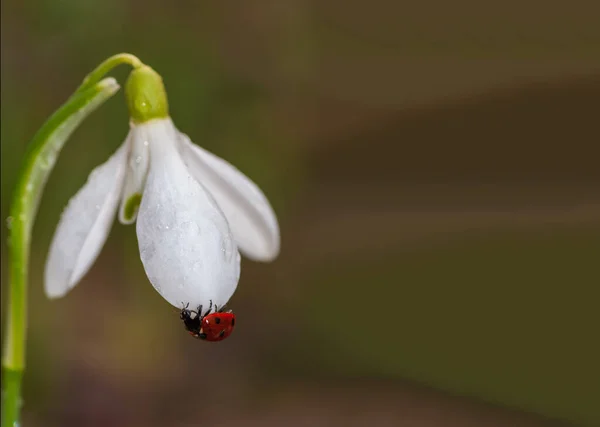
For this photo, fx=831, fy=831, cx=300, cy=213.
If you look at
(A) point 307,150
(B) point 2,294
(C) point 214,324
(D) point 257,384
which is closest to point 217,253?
(C) point 214,324

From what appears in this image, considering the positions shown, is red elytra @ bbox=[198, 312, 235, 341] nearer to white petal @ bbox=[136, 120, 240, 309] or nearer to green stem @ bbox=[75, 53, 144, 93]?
white petal @ bbox=[136, 120, 240, 309]

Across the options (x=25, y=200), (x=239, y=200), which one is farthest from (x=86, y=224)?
(x=239, y=200)

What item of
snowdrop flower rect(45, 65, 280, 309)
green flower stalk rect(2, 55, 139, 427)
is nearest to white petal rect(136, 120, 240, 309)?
snowdrop flower rect(45, 65, 280, 309)

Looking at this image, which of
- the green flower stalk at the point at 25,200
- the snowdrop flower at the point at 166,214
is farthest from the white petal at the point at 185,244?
the green flower stalk at the point at 25,200

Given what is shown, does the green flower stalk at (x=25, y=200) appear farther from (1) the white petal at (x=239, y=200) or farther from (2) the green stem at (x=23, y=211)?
(1) the white petal at (x=239, y=200)

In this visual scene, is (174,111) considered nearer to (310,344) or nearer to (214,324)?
(310,344)

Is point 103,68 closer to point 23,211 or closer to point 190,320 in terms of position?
point 23,211

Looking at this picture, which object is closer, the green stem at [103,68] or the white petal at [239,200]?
the green stem at [103,68]

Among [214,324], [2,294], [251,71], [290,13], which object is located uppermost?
[290,13]
